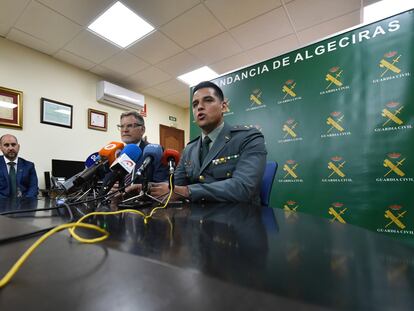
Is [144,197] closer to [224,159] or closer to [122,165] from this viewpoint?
[122,165]

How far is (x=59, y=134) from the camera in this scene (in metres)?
3.13

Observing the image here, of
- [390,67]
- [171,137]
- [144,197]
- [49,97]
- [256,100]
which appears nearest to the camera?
[144,197]

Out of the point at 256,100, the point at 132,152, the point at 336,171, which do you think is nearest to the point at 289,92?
the point at 256,100

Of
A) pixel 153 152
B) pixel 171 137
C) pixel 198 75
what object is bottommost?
pixel 153 152

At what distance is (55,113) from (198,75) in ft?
7.58

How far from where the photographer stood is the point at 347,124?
1.62 m

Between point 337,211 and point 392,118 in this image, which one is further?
point 337,211

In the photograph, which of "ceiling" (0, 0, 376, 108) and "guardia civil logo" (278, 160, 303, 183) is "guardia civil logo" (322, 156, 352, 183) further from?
"ceiling" (0, 0, 376, 108)

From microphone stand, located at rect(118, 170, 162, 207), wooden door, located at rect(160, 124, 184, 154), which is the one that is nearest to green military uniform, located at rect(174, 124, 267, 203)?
microphone stand, located at rect(118, 170, 162, 207)

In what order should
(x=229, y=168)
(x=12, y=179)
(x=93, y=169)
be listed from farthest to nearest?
(x=12, y=179), (x=229, y=168), (x=93, y=169)

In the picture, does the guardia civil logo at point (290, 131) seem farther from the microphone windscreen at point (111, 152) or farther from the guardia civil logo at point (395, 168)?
the microphone windscreen at point (111, 152)

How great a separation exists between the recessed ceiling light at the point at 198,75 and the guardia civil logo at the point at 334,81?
214 cm

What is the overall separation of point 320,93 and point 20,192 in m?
3.24

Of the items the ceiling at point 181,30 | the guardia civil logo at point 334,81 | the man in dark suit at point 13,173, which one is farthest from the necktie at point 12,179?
the guardia civil logo at point 334,81
